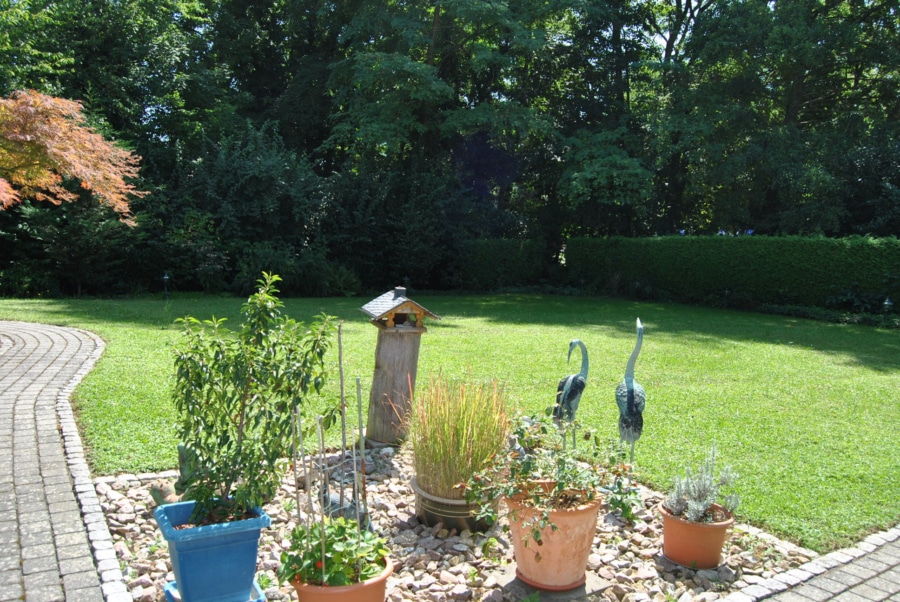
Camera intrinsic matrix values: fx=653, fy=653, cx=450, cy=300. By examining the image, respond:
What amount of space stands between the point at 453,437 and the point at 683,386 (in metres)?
4.69

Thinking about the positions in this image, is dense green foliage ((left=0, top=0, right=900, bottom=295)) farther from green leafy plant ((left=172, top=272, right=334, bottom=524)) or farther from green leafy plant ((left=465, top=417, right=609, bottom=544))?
green leafy plant ((left=465, top=417, right=609, bottom=544))

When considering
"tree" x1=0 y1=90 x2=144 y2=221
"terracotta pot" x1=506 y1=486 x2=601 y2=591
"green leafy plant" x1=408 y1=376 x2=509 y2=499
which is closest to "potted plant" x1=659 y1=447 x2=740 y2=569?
"terracotta pot" x1=506 y1=486 x2=601 y2=591

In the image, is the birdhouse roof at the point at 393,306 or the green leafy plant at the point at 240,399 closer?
the green leafy plant at the point at 240,399

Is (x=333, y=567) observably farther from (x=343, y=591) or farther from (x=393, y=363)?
(x=393, y=363)

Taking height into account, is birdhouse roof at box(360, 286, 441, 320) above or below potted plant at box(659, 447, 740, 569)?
above

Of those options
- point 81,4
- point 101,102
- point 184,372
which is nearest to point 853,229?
point 184,372

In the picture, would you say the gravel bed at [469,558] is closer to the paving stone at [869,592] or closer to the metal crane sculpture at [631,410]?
the paving stone at [869,592]

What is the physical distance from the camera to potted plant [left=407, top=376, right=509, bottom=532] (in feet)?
12.0

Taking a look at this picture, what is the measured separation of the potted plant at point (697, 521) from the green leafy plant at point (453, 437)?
993mm

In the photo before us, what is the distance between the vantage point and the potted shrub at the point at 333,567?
2449mm

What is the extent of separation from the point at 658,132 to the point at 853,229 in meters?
5.35

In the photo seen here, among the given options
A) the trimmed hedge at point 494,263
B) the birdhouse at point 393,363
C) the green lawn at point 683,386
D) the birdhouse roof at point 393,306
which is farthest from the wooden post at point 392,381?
the trimmed hedge at point 494,263

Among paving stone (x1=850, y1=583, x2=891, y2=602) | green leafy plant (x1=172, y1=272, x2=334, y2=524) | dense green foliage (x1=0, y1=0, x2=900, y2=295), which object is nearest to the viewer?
green leafy plant (x1=172, y1=272, x2=334, y2=524)

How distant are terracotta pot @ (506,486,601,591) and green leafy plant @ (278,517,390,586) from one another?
0.75 meters
